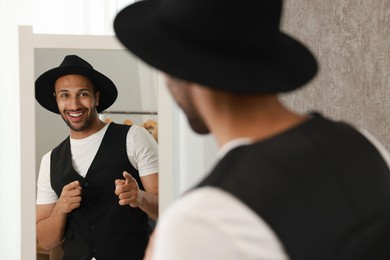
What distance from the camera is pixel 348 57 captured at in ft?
5.26

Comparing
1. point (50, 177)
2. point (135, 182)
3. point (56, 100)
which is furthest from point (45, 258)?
point (56, 100)

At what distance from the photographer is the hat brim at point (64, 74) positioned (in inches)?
67.3

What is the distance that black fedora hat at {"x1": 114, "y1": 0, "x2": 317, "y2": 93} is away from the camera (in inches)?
27.5

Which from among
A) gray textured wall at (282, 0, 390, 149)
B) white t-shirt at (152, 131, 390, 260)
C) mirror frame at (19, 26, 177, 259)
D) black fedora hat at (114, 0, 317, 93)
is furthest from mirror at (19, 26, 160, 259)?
white t-shirt at (152, 131, 390, 260)

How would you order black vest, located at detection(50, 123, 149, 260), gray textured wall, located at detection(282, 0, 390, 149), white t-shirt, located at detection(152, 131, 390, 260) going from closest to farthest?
white t-shirt, located at detection(152, 131, 390, 260) < gray textured wall, located at detection(282, 0, 390, 149) < black vest, located at detection(50, 123, 149, 260)

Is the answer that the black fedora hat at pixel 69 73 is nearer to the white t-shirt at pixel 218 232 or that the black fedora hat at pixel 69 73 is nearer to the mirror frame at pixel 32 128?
the mirror frame at pixel 32 128

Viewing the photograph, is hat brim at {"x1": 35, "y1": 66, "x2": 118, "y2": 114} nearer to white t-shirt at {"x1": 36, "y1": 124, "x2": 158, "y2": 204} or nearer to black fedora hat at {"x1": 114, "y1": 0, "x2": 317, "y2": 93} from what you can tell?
white t-shirt at {"x1": 36, "y1": 124, "x2": 158, "y2": 204}

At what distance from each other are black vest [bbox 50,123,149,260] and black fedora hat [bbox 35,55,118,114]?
0.09m

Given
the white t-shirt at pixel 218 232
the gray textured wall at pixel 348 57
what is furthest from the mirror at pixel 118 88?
the white t-shirt at pixel 218 232

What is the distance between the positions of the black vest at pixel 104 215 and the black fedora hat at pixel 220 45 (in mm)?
969

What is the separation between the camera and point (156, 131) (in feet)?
5.69

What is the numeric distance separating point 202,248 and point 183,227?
28 mm

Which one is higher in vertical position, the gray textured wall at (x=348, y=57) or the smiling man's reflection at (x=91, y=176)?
the gray textured wall at (x=348, y=57)

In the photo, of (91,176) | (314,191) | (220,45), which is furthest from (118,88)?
(314,191)
